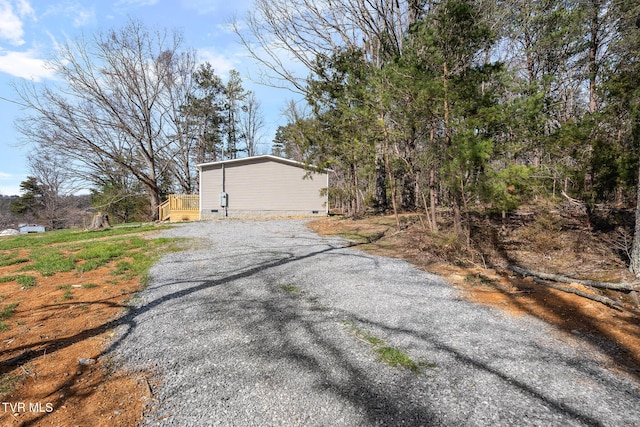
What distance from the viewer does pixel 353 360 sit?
2568mm

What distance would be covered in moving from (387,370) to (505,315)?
1.91 m

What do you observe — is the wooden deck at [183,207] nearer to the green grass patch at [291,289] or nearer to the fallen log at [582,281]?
the green grass patch at [291,289]

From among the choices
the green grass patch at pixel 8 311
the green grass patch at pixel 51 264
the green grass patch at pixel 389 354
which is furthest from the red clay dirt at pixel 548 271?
the green grass patch at pixel 51 264

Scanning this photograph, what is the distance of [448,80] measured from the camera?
6.19 m

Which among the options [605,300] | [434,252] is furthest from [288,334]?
[434,252]

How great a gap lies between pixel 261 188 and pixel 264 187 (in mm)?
178

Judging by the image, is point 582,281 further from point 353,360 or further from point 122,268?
point 122,268

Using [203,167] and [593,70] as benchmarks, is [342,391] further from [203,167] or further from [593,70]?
[203,167]

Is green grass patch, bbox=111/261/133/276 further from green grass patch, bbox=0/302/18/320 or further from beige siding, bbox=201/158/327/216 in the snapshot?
beige siding, bbox=201/158/327/216

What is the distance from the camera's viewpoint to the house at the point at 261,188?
16.7 m

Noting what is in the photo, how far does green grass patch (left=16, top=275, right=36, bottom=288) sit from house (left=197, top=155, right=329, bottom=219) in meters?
11.5

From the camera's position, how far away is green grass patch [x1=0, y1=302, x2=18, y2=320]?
3.61m

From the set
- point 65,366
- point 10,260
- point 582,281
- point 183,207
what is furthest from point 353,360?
point 183,207

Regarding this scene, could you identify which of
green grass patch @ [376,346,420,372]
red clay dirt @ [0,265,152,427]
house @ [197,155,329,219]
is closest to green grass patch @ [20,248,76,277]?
red clay dirt @ [0,265,152,427]
